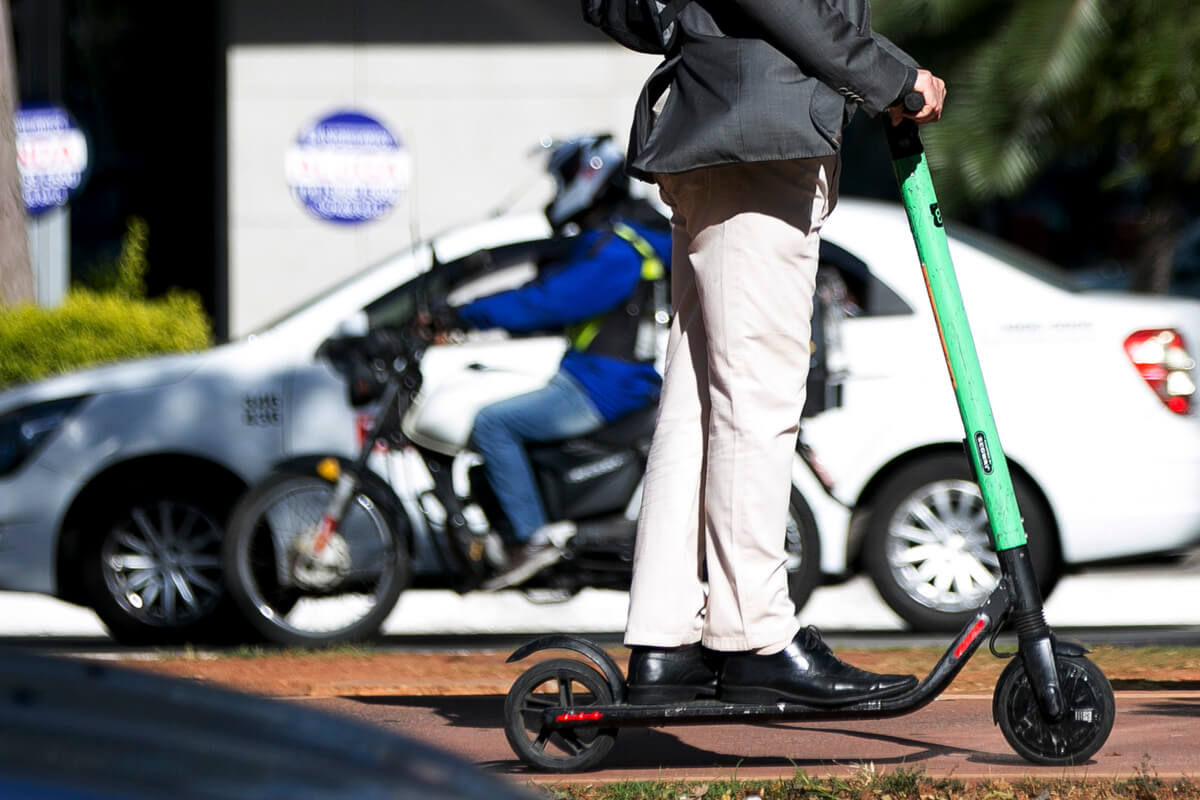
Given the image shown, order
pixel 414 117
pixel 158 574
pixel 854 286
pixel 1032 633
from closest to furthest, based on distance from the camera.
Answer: pixel 1032 633
pixel 158 574
pixel 854 286
pixel 414 117

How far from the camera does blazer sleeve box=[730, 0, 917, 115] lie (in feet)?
11.2

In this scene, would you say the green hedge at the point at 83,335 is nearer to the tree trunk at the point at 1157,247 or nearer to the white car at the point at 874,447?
the white car at the point at 874,447

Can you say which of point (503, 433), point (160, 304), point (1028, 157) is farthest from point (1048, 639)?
point (1028, 157)

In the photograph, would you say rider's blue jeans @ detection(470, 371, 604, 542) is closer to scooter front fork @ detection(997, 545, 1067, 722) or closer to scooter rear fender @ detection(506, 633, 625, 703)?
scooter rear fender @ detection(506, 633, 625, 703)

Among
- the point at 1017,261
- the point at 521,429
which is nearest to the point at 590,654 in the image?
the point at 521,429

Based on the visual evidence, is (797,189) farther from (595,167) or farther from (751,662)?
(595,167)

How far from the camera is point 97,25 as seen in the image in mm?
13758

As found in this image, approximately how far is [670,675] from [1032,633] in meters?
0.69

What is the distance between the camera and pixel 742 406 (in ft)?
11.9

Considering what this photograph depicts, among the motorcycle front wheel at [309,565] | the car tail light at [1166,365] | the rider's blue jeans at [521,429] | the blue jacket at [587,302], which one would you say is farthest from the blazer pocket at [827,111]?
the car tail light at [1166,365]

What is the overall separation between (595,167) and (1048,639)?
3498 mm

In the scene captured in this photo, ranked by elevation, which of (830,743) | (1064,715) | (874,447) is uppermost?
(874,447)

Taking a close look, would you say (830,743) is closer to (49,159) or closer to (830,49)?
(830,49)

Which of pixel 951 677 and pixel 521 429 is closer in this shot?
pixel 951 677
